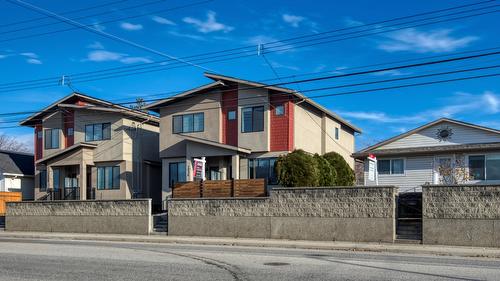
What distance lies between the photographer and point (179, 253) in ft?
58.5

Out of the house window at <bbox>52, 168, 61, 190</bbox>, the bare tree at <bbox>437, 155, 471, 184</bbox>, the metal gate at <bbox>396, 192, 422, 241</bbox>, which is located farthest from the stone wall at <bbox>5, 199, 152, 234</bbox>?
the bare tree at <bbox>437, 155, 471, 184</bbox>

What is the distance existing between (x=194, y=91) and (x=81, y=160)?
10153mm

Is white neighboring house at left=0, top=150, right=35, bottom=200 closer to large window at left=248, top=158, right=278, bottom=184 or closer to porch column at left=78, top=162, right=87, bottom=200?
porch column at left=78, top=162, right=87, bottom=200

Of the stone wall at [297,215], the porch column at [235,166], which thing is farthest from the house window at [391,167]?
the stone wall at [297,215]

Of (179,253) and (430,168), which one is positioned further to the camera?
(430,168)

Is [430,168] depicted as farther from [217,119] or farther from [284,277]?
[284,277]

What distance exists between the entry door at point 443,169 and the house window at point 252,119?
10.4 m

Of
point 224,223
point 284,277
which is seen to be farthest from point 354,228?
point 284,277

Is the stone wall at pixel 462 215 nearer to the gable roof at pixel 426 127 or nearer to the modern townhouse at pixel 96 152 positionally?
the gable roof at pixel 426 127

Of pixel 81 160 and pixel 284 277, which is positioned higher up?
pixel 81 160

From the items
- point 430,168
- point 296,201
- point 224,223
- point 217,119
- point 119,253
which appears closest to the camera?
point 119,253

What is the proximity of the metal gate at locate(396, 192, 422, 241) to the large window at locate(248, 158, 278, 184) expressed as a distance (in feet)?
35.2

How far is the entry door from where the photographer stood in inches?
1225

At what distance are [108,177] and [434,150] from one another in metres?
22.1
